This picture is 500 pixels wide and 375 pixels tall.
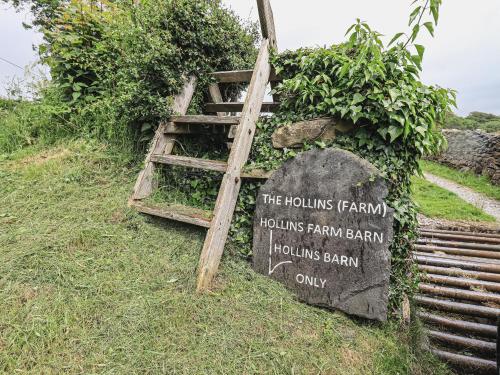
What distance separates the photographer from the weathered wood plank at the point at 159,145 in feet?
9.66

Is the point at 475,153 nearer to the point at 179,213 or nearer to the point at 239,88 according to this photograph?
the point at 239,88

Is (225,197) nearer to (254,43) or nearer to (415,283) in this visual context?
(415,283)

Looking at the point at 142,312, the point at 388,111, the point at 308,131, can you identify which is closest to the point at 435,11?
the point at 388,111

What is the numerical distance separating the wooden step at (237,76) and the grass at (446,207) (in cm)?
394

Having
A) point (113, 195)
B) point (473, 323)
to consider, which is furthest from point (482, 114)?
point (113, 195)

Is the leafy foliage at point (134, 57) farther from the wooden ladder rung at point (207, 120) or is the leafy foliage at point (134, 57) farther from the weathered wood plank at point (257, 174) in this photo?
the weathered wood plank at point (257, 174)

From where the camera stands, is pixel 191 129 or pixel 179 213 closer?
pixel 179 213

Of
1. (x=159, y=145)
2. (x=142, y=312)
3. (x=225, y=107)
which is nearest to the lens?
(x=142, y=312)

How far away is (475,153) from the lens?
34.7 feet

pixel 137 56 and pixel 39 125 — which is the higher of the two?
pixel 137 56

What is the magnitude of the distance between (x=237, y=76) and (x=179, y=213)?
5.52ft

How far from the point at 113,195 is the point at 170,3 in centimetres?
211

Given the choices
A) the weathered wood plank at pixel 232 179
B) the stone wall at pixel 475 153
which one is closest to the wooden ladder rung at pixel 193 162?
the weathered wood plank at pixel 232 179

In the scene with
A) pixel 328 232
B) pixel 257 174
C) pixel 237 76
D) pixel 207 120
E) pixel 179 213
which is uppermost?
pixel 237 76
